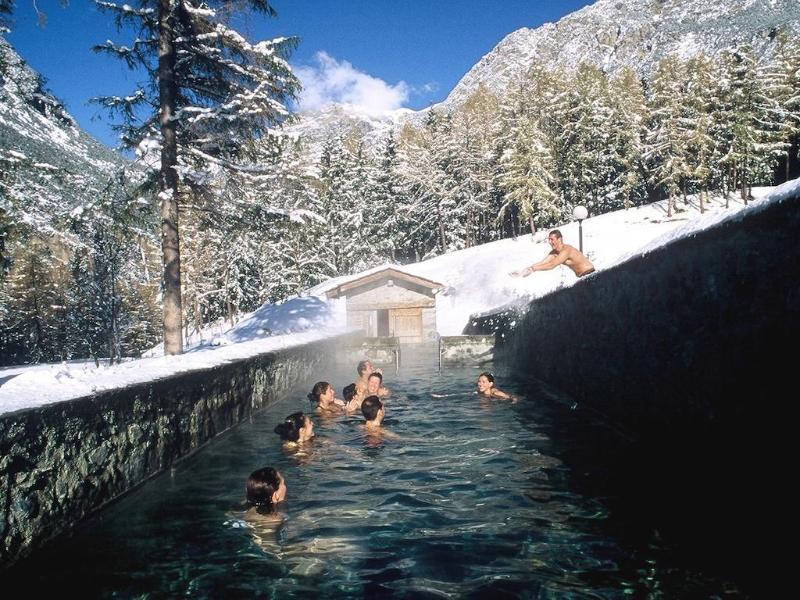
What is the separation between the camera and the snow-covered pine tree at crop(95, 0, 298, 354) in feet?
43.2

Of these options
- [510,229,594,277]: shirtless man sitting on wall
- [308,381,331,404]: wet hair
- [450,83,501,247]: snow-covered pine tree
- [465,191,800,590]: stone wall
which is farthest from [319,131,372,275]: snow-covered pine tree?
[465,191,800,590]: stone wall

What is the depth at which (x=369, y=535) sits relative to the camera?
4.27 metres

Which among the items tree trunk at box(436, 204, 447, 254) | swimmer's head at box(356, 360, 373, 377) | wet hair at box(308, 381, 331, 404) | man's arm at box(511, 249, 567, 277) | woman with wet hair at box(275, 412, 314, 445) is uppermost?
tree trunk at box(436, 204, 447, 254)

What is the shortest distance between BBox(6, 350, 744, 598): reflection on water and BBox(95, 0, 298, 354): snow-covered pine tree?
8384 millimetres

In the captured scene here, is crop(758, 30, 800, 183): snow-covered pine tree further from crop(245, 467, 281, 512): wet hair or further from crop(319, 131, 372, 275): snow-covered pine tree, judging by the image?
crop(245, 467, 281, 512): wet hair

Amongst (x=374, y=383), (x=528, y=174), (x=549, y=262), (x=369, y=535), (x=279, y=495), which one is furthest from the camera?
(x=528, y=174)

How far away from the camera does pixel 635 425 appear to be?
629 cm

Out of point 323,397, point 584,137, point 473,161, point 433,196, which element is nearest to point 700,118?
point 584,137

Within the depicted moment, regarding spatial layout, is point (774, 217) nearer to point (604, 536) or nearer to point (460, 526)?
point (604, 536)

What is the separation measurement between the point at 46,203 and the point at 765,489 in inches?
645

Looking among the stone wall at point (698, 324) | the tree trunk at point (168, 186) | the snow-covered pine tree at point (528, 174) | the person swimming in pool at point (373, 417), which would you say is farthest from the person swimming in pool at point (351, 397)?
the snow-covered pine tree at point (528, 174)

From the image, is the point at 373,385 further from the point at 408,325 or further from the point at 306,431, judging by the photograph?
the point at 408,325

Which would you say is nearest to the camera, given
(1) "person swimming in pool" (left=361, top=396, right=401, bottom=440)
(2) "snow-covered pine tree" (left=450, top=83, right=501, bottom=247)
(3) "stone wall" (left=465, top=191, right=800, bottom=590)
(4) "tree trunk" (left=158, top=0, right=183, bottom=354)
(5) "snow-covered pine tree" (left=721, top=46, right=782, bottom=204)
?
(3) "stone wall" (left=465, top=191, right=800, bottom=590)

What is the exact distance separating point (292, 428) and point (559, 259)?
5.80 m
